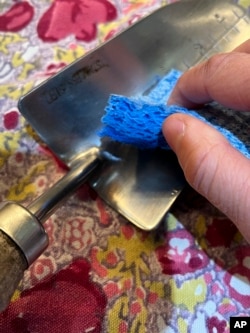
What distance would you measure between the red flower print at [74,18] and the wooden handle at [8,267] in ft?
0.84

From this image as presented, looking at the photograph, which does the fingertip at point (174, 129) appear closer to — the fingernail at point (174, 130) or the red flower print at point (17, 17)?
the fingernail at point (174, 130)

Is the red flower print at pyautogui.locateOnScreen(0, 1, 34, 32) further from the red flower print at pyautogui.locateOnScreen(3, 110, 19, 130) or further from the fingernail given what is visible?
the fingernail

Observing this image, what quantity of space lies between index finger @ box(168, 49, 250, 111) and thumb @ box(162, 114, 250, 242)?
0.12ft

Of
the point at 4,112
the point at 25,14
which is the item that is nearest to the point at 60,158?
the point at 4,112

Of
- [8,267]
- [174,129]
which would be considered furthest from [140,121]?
[8,267]

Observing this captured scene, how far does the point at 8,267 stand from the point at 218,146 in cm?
14

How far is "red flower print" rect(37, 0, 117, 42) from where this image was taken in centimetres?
45

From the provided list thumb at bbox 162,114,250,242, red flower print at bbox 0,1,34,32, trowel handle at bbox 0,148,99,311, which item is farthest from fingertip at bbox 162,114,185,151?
red flower print at bbox 0,1,34,32

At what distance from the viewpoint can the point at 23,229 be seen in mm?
254

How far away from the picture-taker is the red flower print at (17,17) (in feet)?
1.48

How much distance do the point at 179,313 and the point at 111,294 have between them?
0.05 metres

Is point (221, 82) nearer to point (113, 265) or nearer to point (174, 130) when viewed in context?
point (174, 130)

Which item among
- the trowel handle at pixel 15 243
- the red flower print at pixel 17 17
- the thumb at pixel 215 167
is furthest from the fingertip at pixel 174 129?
the red flower print at pixel 17 17

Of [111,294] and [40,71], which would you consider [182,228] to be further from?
[40,71]
